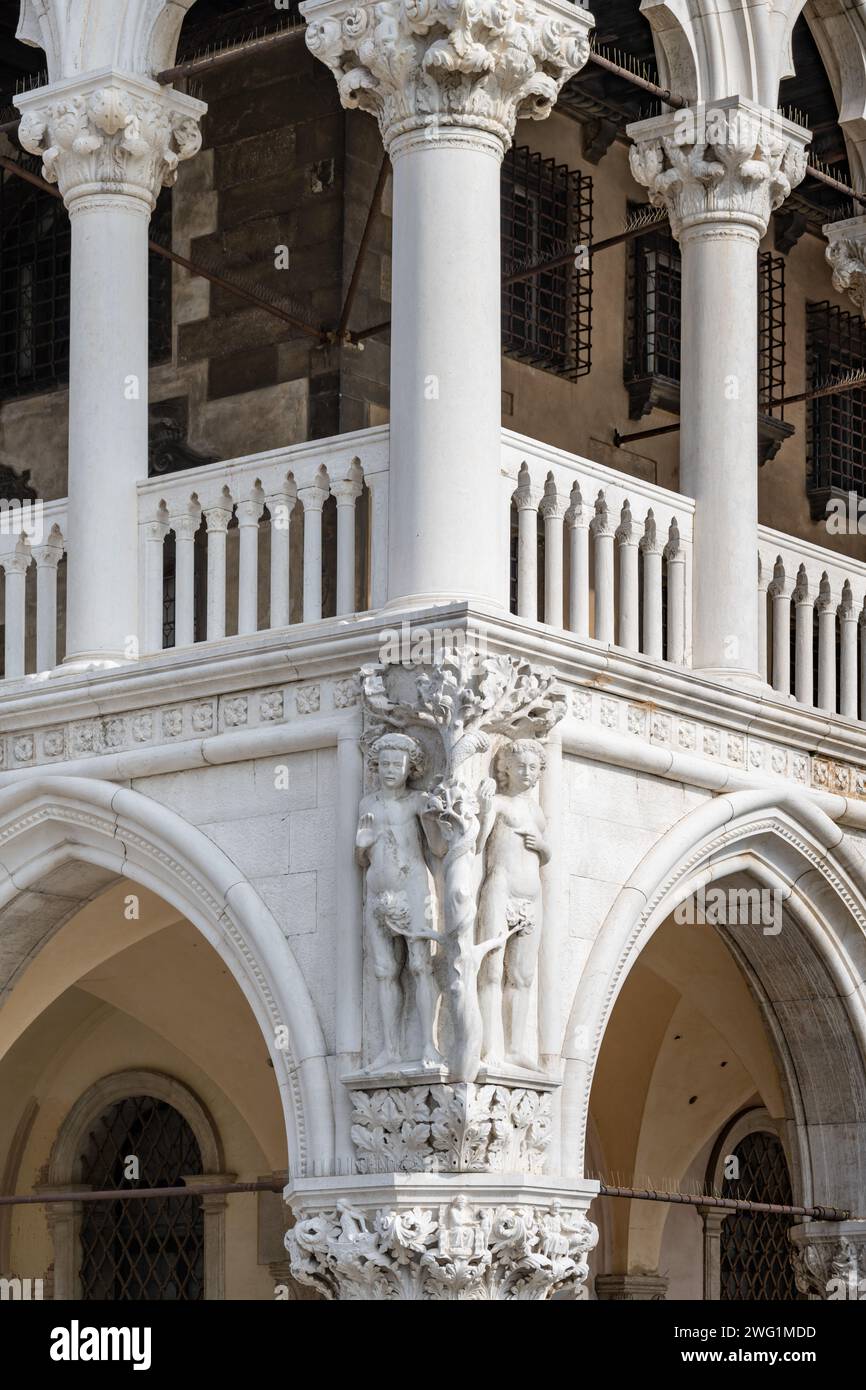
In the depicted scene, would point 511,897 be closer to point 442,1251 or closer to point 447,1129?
point 447,1129

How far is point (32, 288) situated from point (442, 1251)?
24.7 feet

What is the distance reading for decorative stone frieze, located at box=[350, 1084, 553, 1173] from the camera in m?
11.1

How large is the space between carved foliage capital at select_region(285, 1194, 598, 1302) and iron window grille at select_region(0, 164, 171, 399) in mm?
6558

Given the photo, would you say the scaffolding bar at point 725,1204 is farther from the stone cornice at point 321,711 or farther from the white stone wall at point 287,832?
the stone cornice at point 321,711

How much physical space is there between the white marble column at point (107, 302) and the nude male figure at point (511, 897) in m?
2.13

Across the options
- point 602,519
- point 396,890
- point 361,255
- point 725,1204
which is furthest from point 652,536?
point 725,1204

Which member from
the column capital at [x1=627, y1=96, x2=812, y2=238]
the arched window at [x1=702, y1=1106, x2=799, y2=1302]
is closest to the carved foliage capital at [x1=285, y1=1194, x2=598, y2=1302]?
the column capital at [x1=627, y1=96, x2=812, y2=238]

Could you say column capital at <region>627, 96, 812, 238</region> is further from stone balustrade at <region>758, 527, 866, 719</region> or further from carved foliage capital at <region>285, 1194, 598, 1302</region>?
carved foliage capital at <region>285, 1194, 598, 1302</region>

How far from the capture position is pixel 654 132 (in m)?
13.5

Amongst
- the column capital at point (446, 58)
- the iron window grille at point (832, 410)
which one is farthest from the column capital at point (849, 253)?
the iron window grille at point (832, 410)

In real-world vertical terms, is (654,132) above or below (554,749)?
above
